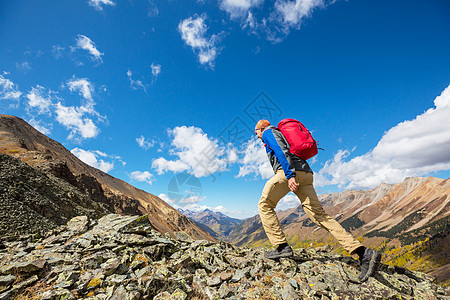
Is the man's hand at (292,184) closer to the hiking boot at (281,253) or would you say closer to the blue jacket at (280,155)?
the blue jacket at (280,155)

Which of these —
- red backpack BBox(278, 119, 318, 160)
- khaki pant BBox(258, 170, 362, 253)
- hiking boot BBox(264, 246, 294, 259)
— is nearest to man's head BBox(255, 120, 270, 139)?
red backpack BBox(278, 119, 318, 160)

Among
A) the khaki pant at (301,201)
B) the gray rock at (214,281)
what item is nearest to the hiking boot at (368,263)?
the khaki pant at (301,201)

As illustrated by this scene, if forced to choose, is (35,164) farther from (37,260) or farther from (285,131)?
(285,131)

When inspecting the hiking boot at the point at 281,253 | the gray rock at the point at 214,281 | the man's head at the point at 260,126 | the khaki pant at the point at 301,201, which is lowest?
the gray rock at the point at 214,281

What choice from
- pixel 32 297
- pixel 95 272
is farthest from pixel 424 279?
pixel 32 297

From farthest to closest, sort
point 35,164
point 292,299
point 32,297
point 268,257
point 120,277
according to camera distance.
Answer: point 35,164, point 268,257, point 120,277, point 292,299, point 32,297

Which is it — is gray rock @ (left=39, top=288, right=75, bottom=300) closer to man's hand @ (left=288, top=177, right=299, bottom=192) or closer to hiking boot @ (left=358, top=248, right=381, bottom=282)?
man's hand @ (left=288, top=177, right=299, bottom=192)

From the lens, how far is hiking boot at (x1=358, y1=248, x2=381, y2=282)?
17.4ft

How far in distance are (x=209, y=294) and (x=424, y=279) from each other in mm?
7076

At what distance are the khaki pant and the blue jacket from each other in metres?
0.21

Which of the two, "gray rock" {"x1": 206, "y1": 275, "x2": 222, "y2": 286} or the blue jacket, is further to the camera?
the blue jacket

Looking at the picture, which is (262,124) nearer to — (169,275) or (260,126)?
(260,126)

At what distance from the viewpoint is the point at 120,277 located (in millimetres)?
4941

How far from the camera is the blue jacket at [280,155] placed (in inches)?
226
